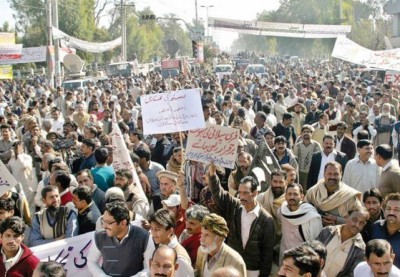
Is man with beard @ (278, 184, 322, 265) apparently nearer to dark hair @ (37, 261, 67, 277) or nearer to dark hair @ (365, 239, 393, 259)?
dark hair @ (365, 239, 393, 259)

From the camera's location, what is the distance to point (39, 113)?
14.2 meters

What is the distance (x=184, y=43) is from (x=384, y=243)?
400 ft

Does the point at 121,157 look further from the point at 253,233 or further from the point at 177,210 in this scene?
the point at 253,233

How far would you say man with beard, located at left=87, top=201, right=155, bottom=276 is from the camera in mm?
4996

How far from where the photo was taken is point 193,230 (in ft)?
17.5

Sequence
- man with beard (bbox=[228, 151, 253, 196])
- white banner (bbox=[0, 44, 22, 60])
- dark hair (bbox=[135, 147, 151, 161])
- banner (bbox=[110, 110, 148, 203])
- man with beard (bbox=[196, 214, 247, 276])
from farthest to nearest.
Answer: white banner (bbox=[0, 44, 22, 60])
dark hair (bbox=[135, 147, 151, 161])
man with beard (bbox=[228, 151, 253, 196])
banner (bbox=[110, 110, 148, 203])
man with beard (bbox=[196, 214, 247, 276])

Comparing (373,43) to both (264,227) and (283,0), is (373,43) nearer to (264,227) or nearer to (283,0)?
(283,0)

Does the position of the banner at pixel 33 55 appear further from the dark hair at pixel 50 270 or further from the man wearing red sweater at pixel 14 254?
the dark hair at pixel 50 270

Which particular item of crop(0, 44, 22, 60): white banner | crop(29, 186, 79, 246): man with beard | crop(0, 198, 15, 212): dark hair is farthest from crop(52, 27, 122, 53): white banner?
crop(29, 186, 79, 246): man with beard

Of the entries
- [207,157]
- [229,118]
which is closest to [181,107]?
[207,157]

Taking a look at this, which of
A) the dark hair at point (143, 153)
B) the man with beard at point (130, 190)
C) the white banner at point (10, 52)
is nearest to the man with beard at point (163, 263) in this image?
the man with beard at point (130, 190)

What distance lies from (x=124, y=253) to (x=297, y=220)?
152 centimetres

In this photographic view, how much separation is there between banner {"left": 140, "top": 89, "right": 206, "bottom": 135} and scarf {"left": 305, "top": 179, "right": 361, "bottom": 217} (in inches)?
55.9

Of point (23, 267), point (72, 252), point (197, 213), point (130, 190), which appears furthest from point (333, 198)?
point (23, 267)
